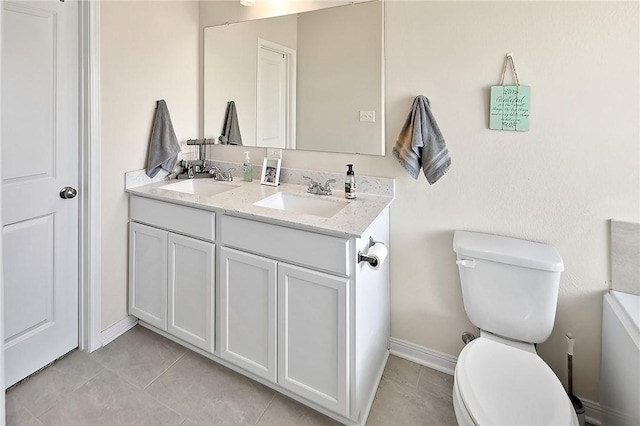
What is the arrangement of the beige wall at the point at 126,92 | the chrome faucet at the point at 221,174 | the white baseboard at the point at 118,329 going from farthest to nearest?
the chrome faucet at the point at 221,174, the white baseboard at the point at 118,329, the beige wall at the point at 126,92

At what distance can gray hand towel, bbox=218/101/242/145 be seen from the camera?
236 centimetres

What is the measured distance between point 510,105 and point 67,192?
2.18 m

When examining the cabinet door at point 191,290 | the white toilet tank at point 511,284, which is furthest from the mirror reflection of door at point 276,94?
the white toilet tank at point 511,284

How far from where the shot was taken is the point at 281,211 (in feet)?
5.37

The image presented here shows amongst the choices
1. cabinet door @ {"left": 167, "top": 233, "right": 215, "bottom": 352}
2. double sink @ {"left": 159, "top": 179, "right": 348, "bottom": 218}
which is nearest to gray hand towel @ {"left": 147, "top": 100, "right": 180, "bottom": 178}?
double sink @ {"left": 159, "top": 179, "right": 348, "bottom": 218}

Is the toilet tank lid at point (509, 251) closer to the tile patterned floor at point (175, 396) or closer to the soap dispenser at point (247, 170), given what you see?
the tile patterned floor at point (175, 396)

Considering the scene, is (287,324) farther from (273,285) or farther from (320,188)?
(320,188)

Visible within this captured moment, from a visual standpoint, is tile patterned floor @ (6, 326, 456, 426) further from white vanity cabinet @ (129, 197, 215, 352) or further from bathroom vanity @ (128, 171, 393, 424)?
white vanity cabinet @ (129, 197, 215, 352)

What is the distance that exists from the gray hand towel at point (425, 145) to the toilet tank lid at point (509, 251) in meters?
0.33

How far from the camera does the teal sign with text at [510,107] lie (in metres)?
1.55

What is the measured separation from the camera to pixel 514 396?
1188 millimetres

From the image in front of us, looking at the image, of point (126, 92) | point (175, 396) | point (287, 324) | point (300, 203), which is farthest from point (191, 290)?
point (126, 92)

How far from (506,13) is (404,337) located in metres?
1.65

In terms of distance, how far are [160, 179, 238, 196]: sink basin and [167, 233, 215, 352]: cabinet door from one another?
0.45 m
